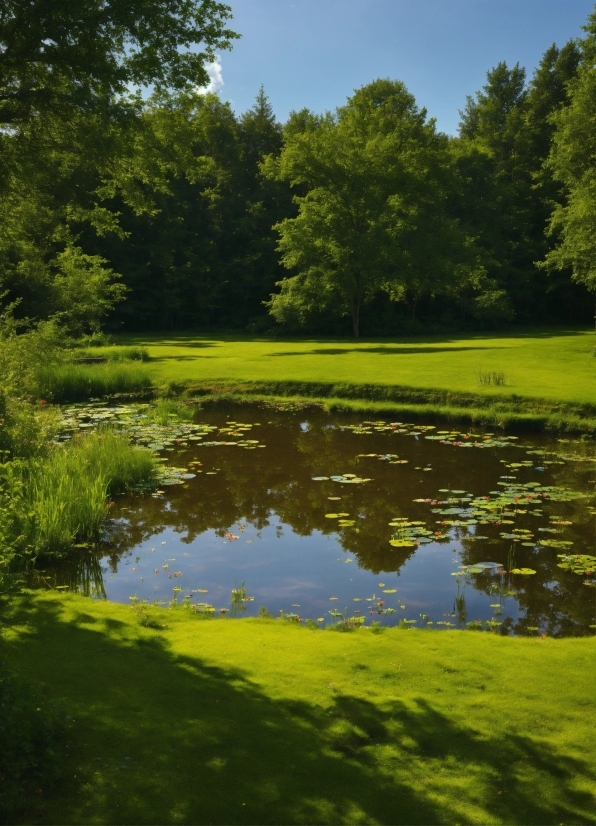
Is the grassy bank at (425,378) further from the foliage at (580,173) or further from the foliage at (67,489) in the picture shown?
the foliage at (67,489)

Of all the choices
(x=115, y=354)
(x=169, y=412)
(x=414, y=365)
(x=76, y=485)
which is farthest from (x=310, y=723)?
(x=115, y=354)

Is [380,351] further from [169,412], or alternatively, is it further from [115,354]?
[169,412]

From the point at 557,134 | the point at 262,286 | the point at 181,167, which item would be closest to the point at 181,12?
the point at 181,167

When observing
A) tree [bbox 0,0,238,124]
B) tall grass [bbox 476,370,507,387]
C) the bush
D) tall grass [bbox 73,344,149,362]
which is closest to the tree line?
tree [bbox 0,0,238,124]

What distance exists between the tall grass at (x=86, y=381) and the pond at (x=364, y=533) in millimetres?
5129

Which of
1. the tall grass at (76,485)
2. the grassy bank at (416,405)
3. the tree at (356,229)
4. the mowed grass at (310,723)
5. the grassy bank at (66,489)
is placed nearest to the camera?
the mowed grass at (310,723)

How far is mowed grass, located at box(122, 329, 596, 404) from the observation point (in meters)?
22.1

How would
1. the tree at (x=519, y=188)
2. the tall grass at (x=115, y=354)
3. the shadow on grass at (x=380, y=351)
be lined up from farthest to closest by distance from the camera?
1. the tree at (x=519, y=188)
2. the shadow on grass at (x=380, y=351)
3. the tall grass at (x=115, y=354)

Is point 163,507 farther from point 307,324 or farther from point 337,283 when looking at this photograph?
point 307,324

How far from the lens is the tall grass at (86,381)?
900 inches

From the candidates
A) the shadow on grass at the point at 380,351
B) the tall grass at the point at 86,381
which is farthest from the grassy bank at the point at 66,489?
the shadow on grass at the point at 380,351

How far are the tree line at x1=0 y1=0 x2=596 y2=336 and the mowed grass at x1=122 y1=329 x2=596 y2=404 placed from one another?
5723mm

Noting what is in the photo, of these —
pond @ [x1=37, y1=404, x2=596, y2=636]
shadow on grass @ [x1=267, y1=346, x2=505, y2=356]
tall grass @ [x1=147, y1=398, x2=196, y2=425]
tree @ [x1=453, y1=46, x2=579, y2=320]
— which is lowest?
pond @ [x1=37, y1=404, x2=596, y2=636]

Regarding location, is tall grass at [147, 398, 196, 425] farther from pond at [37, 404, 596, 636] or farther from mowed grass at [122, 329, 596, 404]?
mowed grass at [122, 329, 596, 404]
